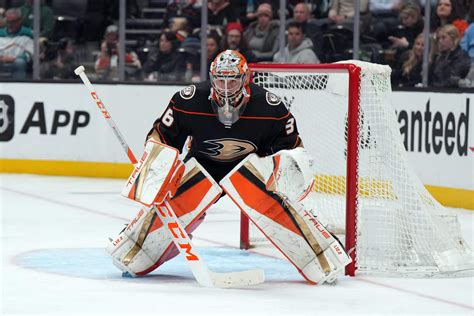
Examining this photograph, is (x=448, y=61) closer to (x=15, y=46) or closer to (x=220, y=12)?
(x=220, y=12)

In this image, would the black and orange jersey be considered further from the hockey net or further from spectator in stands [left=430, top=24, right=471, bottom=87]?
spectator in stands [left=430, top=24, right=471, bottom=87]

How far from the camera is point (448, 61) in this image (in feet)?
29.3

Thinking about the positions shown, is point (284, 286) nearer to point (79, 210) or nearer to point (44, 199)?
point (79, 210)

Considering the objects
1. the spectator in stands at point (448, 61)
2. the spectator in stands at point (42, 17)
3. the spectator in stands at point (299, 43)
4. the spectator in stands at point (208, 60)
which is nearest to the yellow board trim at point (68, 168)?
the spectator in stands at point (208, 60)

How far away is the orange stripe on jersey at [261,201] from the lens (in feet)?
17.1

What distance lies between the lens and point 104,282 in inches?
203

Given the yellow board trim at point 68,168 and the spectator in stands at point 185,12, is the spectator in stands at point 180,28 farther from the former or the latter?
the yellow board trim at point 68,168

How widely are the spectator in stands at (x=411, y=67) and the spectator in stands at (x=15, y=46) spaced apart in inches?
135

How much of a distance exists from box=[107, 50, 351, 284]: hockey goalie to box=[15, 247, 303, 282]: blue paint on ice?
0.50 ft

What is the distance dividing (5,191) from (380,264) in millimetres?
4264

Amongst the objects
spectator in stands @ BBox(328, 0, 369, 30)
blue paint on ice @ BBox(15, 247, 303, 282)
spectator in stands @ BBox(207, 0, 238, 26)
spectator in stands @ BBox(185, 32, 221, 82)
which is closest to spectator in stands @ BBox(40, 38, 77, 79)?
spectator in stands @ BBox(185, 32, 221, 82)

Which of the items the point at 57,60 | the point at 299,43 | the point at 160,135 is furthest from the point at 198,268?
the point at 57,60

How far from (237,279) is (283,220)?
344mm

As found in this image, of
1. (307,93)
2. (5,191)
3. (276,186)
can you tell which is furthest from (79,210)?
(276,186)
